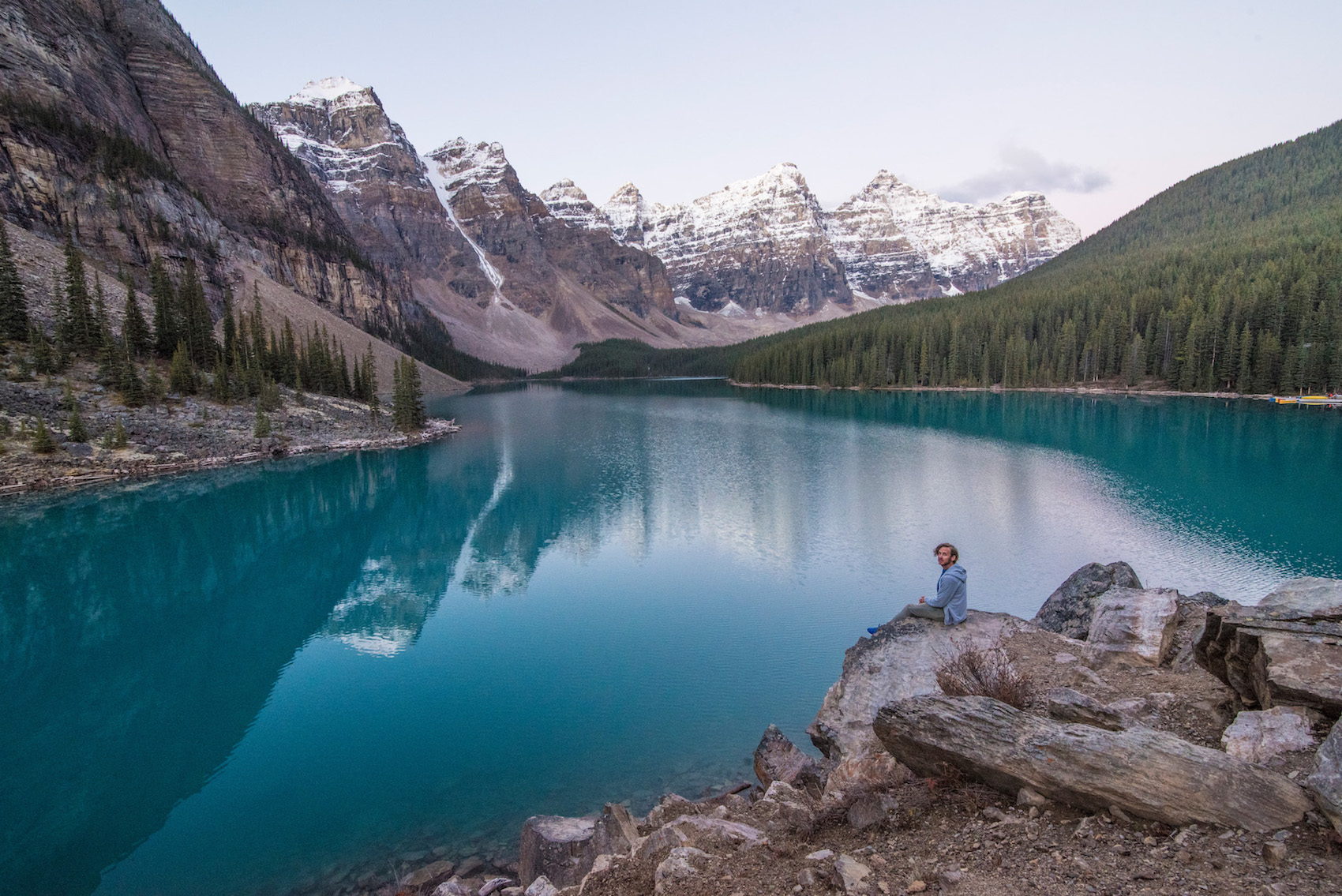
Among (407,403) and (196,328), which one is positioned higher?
(196,328)

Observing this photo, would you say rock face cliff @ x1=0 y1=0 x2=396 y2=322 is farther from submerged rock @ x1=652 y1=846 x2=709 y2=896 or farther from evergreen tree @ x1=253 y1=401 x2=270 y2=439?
submerged rock @ x1=652 y1=846 x2=709 y2=896

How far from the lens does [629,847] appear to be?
685 centimetres

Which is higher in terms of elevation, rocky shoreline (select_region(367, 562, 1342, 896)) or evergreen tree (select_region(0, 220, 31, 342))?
evergreen tree (select_region(0, 220, 31, 342))

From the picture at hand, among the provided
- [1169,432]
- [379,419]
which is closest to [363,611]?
[379,419]

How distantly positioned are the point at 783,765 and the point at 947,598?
11.0 feet

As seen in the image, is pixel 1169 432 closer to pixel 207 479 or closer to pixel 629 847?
pixel 629 847

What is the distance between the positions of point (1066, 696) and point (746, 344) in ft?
529

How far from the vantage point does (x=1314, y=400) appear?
56438 millimetres

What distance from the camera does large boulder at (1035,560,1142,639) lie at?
10711mm

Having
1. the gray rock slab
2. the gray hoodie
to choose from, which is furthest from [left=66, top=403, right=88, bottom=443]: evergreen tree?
the gray rock slab

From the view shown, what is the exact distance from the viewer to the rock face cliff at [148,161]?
6269 cm

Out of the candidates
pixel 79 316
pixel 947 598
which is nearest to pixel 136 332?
pixel 79 316

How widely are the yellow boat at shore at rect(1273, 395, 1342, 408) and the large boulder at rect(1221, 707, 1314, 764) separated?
71874 mm

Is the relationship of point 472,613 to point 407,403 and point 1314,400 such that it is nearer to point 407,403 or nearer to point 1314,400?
point 407,403
